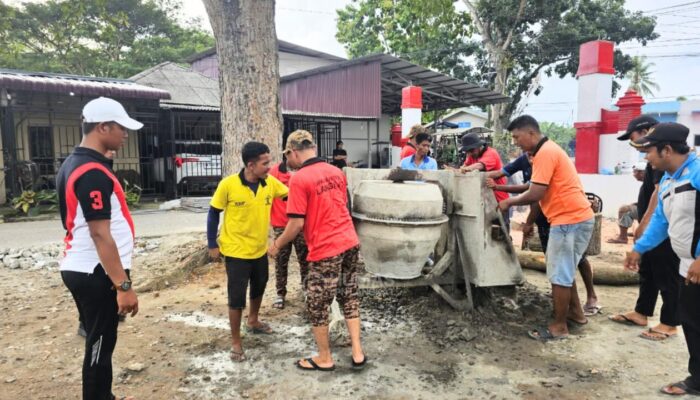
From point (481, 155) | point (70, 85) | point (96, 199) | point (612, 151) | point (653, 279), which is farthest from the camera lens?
point (70, 85)

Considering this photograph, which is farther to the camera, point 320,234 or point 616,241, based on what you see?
point 616,241

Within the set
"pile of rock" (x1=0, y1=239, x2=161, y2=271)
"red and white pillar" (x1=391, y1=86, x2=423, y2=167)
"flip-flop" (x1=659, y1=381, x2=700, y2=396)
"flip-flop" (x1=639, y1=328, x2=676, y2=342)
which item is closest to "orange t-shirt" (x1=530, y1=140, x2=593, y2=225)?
"flip-flop" (x1=639, y1=328, x2=676, y2=342)

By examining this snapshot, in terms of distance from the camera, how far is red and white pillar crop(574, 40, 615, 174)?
9.11m

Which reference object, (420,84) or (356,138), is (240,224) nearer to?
(356,138)

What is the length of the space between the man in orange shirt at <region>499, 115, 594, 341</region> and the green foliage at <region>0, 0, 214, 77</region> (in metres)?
18.2

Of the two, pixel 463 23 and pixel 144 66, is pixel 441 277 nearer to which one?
pixel 463 23

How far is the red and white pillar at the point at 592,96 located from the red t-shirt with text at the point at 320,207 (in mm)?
7966

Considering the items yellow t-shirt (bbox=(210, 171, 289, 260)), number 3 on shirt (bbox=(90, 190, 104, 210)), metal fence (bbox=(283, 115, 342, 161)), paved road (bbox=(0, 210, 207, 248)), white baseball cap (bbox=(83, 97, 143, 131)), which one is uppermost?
metal fence (bbox=(283, 115, 342, 161))

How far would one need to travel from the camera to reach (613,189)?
9.29 m

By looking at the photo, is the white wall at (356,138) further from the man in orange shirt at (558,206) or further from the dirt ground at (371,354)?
the man in orange shirt at (558,206)

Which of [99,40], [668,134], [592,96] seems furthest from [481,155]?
[99,40]

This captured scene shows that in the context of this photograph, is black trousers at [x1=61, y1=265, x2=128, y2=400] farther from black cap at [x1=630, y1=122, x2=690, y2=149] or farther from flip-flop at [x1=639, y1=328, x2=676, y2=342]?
flip-flop at [x1=639, y1=328, x2=676, y2=342]

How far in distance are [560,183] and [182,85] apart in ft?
42.1

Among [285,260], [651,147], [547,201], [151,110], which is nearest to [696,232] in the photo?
[651,147]
